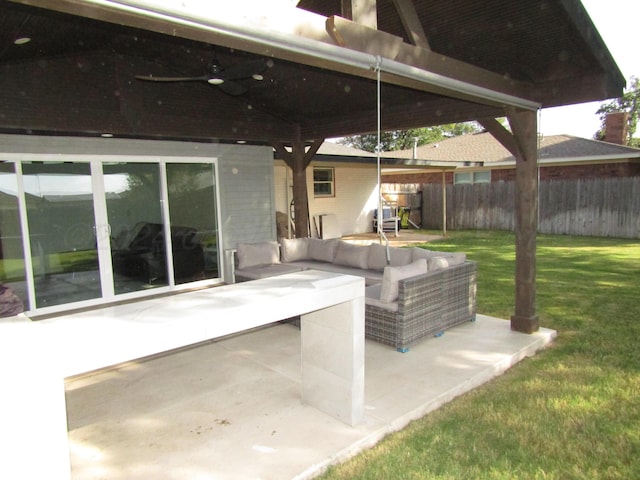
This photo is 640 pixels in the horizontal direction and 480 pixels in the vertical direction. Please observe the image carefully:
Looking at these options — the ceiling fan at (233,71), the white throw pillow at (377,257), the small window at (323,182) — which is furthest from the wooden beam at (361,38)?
the small window at (323,182)

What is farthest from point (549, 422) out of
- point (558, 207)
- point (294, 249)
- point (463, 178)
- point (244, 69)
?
point (463, 178)

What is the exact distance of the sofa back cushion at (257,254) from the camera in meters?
6.42

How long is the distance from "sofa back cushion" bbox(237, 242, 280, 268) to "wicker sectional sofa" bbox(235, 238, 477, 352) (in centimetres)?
1

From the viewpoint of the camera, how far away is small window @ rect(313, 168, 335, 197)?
45.2ft

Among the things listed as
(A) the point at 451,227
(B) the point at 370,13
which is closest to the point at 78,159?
(B) the point at 370,13

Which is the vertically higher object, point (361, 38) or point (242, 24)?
point (361, 38)

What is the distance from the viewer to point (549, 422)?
298 cm

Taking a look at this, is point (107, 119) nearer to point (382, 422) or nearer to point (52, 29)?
point (52, 29)

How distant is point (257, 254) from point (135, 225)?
80.1 inches

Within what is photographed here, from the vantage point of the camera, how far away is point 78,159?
20.1ft

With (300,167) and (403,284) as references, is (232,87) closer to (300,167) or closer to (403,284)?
(300,167)

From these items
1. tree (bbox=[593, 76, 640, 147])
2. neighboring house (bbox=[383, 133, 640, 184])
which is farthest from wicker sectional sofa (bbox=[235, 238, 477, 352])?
tree (bbox=[593, 76, 640, 147])

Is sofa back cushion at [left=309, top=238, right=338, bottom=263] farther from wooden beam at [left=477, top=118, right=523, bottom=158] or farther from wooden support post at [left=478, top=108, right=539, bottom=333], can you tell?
wooden beam at [left=477, top=118, right=523, bottom=158]

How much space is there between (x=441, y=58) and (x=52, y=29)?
3980mm
